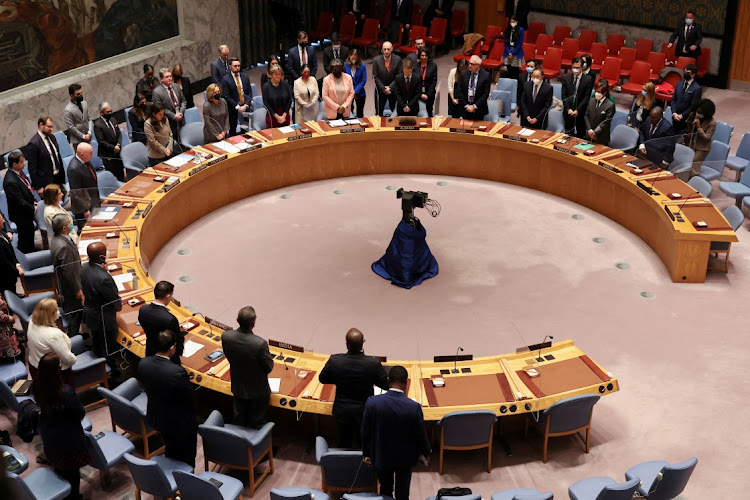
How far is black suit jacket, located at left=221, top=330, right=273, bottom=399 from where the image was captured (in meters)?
6.33

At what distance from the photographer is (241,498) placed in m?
6.45

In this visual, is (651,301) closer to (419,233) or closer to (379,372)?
(419,233)

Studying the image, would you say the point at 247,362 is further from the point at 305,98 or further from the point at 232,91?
the point at 232,91

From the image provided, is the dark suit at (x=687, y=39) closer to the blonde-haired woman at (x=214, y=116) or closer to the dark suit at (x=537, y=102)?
the dark suit at (x=537, y=102)

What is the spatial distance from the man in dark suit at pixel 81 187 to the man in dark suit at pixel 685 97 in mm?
8320

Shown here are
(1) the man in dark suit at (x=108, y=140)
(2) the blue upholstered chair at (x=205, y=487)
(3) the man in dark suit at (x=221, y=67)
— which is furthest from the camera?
(3) the man in dark suit at (x=221, y=67)

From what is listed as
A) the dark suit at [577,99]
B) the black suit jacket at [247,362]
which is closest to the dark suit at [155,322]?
the black suit jacket at [247,362]

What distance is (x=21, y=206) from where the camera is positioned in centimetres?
939

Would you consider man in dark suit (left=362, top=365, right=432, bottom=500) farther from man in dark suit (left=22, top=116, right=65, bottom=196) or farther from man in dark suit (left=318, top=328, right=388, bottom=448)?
man in dark suit (left=22, top=116, right=65, bottom=196)

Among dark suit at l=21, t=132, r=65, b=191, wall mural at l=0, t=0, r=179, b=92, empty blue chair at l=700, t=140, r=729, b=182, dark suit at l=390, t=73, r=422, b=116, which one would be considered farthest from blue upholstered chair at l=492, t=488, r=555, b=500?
wall mural at l=0, t=0, r=179, b=92

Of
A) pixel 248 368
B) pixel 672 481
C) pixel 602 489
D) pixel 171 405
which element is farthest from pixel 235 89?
pixel 672 481

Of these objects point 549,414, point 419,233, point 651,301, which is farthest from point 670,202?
point 549,414

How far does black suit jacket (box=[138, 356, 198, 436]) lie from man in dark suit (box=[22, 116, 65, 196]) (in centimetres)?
492

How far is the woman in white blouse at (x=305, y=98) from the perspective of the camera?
12750mm
